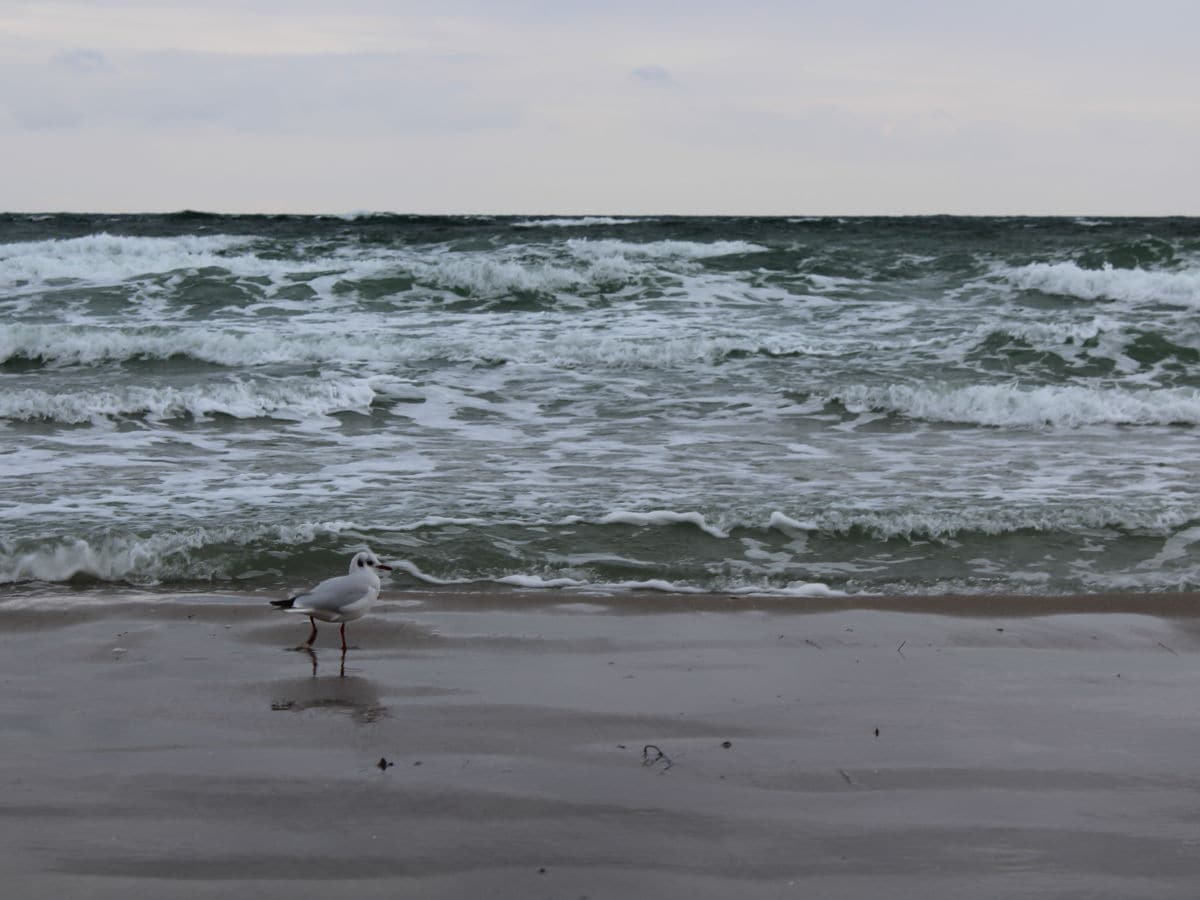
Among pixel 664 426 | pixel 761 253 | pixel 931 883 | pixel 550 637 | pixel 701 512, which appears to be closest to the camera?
pixel 931 883

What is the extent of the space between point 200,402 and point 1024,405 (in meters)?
6.75

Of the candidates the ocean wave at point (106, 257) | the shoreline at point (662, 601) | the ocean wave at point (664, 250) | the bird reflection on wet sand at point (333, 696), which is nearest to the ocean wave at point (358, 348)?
the ocean wave at point (106, 257)

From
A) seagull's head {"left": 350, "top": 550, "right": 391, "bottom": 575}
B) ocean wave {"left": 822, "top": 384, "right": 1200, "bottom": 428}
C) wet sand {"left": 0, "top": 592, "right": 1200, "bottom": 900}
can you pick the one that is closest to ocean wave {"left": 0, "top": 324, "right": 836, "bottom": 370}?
ocean wave {"left": 822, "top": 384, "right": 1200, "bottom": 428}

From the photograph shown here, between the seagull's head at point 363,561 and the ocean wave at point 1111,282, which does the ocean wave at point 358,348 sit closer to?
the ocean wave at point 1111,282

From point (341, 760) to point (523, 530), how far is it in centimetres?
286

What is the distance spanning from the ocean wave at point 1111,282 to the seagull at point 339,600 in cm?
1444

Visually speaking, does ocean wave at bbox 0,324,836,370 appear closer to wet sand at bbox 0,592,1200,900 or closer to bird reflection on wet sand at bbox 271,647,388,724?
wet sand at bbox 0,592,1200,900

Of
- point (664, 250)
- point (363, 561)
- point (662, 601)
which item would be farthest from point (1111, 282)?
point (363, 561)

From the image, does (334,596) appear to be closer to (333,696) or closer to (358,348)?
(333,696)

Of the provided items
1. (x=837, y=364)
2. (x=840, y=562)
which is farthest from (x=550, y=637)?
(x=837, y=364)

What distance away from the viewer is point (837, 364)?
12.3 metres

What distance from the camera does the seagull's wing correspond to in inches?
179

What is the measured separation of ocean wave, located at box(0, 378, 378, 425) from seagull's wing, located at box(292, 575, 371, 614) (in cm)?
561

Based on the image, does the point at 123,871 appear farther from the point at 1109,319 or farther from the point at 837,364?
the point at 1109,319
